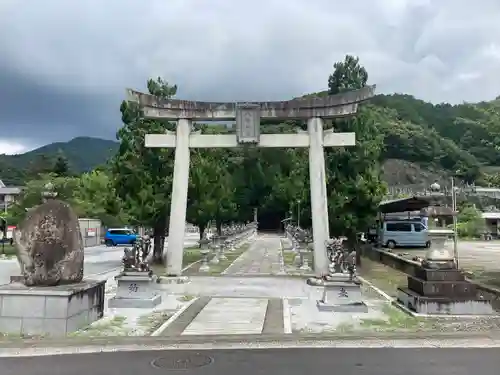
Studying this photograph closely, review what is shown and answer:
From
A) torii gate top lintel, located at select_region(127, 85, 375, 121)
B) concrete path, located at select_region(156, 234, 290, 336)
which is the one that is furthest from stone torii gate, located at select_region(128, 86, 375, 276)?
concrete path, located at select_region(156, 234, 290, 336)

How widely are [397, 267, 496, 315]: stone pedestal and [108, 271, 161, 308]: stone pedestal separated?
19.7 feet

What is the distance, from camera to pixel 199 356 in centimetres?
703

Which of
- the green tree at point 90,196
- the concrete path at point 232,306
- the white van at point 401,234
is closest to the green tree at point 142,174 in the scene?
the concrete path at point 232,306

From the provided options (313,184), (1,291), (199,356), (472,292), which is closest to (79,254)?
(1,291)

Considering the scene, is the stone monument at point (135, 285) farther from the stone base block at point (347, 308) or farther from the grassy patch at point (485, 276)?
the grassy patch at point (485, 276)

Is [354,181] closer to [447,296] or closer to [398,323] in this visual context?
[447,296]

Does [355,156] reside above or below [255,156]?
below

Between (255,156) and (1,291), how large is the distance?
5499 cm

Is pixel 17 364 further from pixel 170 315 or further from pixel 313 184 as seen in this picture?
pixel 313 184

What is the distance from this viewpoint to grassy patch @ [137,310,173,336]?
901cm

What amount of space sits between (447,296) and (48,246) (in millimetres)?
8088

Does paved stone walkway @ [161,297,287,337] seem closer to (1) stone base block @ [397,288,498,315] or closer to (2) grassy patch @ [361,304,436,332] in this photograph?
(2) grassy patch @ [361,304,436,332]

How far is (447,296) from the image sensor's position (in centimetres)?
1024

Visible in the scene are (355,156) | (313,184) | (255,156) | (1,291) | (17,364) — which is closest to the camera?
(17,364)
